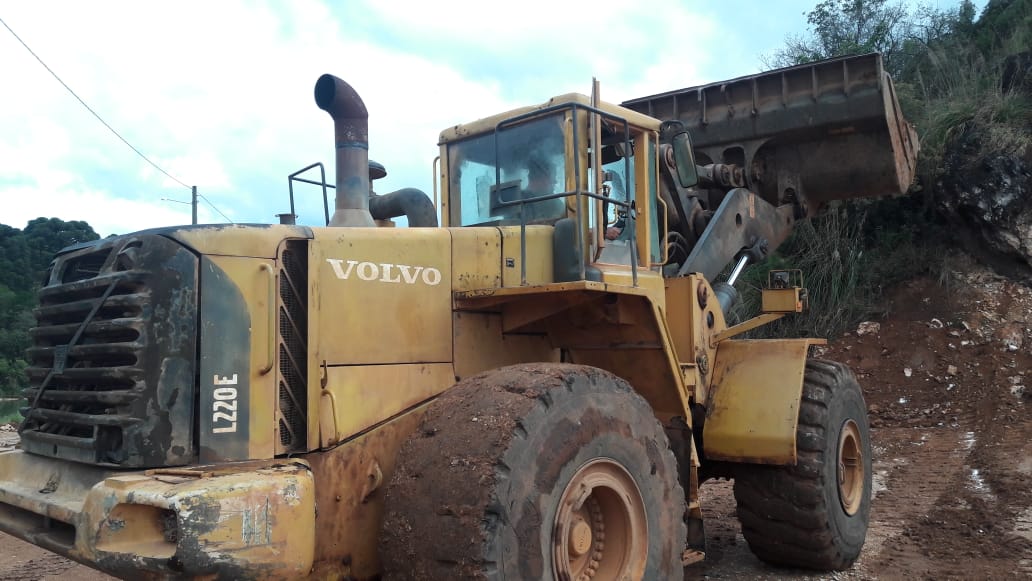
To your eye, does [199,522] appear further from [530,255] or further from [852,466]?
[852,466]

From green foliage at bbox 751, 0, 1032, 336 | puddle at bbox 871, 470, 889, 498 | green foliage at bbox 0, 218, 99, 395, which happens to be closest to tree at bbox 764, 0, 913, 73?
green foliage at bbox 751, 0, 1032, 336

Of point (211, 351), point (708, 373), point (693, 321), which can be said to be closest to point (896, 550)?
point (708, 373)

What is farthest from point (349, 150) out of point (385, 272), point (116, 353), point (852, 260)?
point (852, 260)

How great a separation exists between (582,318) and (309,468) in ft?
6.61

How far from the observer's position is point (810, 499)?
17.8ft

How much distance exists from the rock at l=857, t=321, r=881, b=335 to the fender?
8.64m

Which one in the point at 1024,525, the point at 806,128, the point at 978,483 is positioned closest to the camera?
the point at 1024,525

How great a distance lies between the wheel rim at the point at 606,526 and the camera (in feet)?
12.2

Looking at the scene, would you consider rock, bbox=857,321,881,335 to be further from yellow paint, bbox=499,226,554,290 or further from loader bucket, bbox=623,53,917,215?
yellow paint, bbox=499,226,554,290

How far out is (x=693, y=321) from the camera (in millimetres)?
5555

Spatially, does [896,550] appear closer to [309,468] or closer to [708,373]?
[708,373]

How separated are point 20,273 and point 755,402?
30.8m

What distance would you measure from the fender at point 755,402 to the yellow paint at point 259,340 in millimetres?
3131

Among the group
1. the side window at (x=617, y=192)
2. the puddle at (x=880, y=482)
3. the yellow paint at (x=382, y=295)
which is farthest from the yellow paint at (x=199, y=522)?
the puddle at (x=880, y=482)
